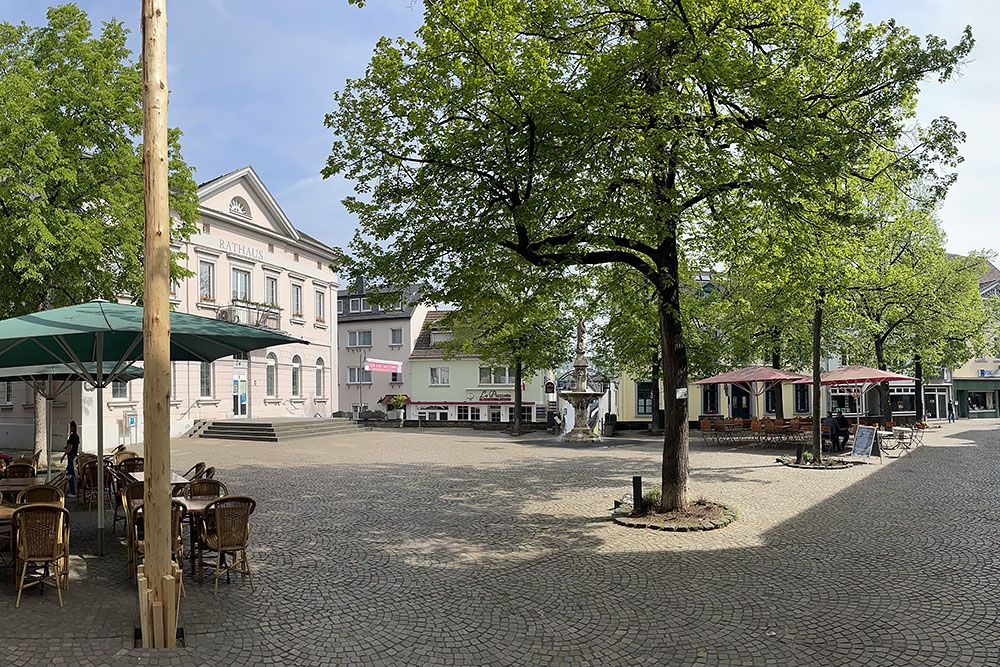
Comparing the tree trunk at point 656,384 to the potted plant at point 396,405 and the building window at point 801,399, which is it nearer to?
the building window at point 801,399

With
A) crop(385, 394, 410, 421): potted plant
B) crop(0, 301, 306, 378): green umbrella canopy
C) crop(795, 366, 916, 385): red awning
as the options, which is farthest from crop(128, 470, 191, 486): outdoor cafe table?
crop(385, 394, 410, 421): potted plant

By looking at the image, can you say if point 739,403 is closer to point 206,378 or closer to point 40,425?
point 206,378

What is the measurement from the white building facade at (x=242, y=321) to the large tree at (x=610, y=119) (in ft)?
62.3

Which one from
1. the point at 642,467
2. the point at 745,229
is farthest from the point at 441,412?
the point at 745,229

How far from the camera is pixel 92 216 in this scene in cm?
1825

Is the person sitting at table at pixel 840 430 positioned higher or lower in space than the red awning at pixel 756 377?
lower

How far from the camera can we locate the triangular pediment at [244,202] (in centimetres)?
3269

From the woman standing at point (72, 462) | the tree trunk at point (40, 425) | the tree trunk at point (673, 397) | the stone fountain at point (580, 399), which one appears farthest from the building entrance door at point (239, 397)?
the tree trunk at point (673, 397)

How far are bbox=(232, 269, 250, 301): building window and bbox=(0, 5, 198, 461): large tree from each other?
1470cm

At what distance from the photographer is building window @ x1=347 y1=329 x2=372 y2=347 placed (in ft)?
179

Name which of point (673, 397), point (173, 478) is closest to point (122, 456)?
point (173, 478)

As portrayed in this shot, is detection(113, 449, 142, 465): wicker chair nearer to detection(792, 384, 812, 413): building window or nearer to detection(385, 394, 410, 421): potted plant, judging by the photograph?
detection(385, 394, 410, 421): potted plant

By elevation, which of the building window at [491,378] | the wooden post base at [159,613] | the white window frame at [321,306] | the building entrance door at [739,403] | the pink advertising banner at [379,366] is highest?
the white window frame at [321,306]

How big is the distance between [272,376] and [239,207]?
8576 mm
